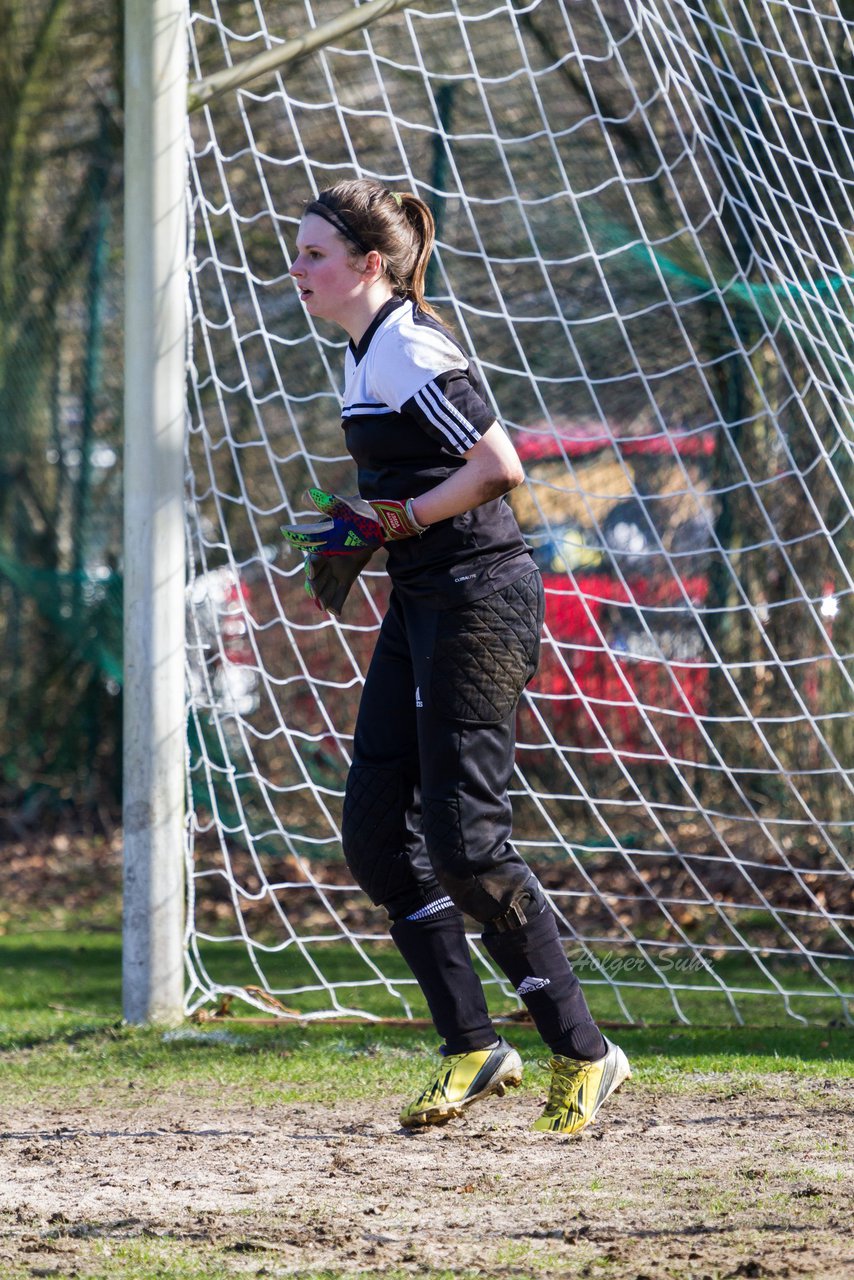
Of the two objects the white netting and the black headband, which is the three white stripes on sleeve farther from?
the white netting

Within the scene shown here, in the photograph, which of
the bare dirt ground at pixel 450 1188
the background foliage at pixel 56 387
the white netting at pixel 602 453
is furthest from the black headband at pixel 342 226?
the background foliage at pixel 56 387

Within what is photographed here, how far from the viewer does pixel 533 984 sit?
3.27 metres

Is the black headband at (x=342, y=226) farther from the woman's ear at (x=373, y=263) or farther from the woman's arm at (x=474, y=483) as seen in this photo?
the woman's arm at (x=474, y=483)

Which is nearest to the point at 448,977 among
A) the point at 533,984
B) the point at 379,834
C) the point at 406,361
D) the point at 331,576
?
the point at 533,984

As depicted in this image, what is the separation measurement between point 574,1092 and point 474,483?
1334 millimetres

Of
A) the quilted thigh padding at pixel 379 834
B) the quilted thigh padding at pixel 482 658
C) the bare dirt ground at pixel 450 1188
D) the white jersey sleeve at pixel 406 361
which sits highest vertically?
the white jersey sleeve at pixel 406 361

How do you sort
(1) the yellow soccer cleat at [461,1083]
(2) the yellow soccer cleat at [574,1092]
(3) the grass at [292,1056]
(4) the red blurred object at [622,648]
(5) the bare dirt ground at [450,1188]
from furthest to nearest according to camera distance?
1. (4) the red blurred object at [622,648]
2. (3) the grass at [292,1056]
3. (1) the yellow soccer cleat at [461,1083]
4. (2) the yellow soccer cleat at [574,1092]
5. (5) the bare dirt ground at [450,1188]

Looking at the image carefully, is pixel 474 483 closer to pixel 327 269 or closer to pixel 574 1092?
pixel 327 269

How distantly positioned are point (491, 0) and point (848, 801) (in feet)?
13.9

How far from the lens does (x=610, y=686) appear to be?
770 centimetres

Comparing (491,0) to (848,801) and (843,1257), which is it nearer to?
(848,801)

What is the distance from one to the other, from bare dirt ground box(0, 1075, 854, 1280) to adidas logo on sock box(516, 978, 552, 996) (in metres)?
0.36

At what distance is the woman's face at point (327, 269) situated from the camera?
3.28 m

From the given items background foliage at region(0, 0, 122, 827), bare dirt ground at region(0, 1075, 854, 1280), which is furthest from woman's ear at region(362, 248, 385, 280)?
background foliage at region(0, 0, 122, 827)
